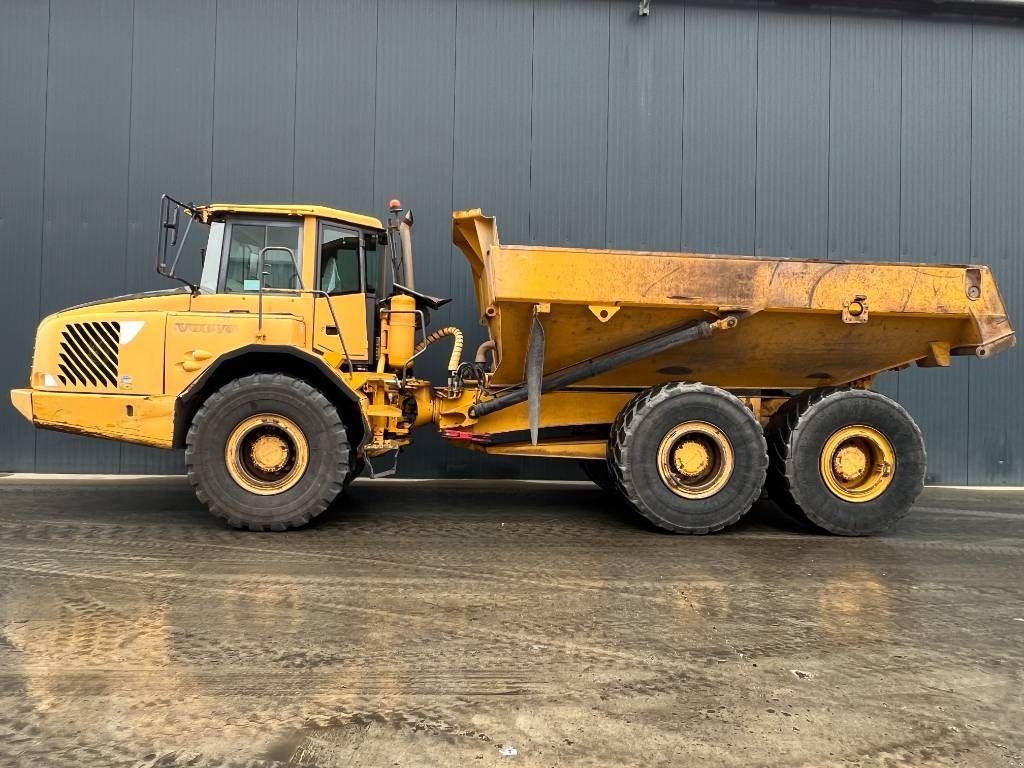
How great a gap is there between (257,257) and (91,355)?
1502mm

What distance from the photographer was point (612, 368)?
16.5 feet

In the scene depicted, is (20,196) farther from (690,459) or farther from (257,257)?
(690,459)

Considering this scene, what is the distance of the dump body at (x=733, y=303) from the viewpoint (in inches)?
179

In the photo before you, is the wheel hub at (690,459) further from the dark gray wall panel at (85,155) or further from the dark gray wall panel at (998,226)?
the dark gray wall panel at (85,155)

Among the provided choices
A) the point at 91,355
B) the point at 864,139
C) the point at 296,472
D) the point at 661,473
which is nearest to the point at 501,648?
the point at 661,473

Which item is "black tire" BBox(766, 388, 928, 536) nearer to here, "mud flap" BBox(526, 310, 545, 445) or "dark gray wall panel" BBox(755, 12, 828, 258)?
"mud flap" BBox(526, 310, 545, 445)

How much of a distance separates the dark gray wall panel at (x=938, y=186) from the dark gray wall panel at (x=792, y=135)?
1169mm

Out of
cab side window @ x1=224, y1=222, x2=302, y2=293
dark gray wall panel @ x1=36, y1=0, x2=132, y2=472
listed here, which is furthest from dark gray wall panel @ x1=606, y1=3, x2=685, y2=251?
dark gray wall panel @ x1=36, y1=0, x2=132, y2=472

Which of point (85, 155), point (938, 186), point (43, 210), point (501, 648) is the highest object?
point (85, 155)

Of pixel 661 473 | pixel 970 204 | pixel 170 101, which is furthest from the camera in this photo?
pixel 970 204

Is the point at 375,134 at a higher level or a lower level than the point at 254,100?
lower

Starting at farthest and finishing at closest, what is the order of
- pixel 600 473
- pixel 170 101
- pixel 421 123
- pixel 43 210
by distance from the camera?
1. pixel 421 123
2. pixel 170 101
3. pixel 43 210
4. pixel 600 473

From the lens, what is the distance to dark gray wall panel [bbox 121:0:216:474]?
7.86 m

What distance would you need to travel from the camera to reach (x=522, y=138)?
805 centimetres
